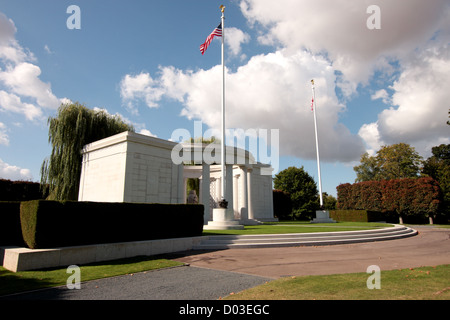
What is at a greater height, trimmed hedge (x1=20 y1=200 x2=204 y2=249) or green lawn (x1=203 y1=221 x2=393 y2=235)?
trimmed hedge (x1=20 y1=200 x2=204 y2=249)

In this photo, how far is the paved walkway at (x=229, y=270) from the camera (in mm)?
5967

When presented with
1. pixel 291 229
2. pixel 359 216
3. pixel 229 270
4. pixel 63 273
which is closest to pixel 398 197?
pixel 359 216

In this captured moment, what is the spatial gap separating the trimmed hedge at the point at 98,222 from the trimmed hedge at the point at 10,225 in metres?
1.48

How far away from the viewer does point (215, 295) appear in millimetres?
5707

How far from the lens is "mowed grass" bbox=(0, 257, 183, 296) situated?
22.1 feet

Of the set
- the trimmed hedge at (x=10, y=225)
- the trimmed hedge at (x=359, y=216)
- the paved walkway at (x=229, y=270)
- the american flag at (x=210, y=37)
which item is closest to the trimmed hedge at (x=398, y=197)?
the trimmed hedge at (x=359, y=216)

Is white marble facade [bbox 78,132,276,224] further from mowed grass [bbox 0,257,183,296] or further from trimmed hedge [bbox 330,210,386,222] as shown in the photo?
trimmed hedge [bbox 330,210,386,222]

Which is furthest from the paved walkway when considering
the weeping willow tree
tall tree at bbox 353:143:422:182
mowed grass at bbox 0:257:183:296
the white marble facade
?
tall tree at bbox 353:143:422:182

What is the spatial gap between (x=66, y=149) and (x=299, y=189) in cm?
3951

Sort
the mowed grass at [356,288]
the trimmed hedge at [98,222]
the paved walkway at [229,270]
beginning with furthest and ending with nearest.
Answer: the trimmed hedge at [98,222] → the paved walkway at [229,270] → the mowed grass at [356,288]

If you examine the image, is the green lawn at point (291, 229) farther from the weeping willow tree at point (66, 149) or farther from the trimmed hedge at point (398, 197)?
the trimmed hedge at point (398, 197)

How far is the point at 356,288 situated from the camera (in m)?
5.45

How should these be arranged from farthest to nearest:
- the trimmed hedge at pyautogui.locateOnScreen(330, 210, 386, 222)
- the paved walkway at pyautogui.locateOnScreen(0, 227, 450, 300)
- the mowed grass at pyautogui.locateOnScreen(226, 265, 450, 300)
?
the trimmed hedge at pyautogui.locateOnScreen(330, 210, 386, 222), the paved walkway at pyautogui.locateOnScreen(0, 227, 450, 300), the mowed grass at pyautogui.locateOnScreen(226, 265, 450, 300)

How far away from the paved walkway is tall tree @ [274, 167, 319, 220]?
3774 centimetres
